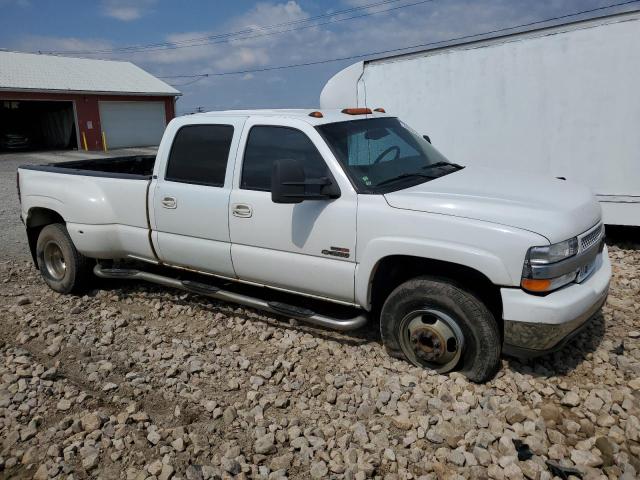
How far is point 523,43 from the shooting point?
674 cm

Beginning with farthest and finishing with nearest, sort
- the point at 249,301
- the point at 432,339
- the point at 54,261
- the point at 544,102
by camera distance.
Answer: the point at 544,102 < the point at 54,261 < the point at 249,301 < the point at 432,339

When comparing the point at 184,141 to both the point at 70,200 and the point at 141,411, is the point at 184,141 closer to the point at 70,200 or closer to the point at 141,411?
the point at 70,200

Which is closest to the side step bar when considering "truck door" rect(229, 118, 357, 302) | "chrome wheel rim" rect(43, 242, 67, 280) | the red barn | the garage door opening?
"truck door" rect(229, 118, 357, 302)

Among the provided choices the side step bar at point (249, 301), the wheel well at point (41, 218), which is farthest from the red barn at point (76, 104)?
the side step bar at point (249, 301)

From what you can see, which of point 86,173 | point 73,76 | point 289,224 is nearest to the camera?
point 289,224

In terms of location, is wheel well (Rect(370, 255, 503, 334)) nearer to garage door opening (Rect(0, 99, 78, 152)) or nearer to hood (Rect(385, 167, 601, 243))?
hood (Rect(385, 167, 601, 243))

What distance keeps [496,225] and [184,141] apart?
295cm

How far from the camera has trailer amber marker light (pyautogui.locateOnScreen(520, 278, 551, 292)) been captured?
3150mm

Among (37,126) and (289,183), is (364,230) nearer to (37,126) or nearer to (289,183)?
(289,183)

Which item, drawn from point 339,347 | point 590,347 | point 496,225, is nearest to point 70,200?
point 339,347

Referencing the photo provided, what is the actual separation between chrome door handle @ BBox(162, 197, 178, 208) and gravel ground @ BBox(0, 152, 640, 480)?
1166mm

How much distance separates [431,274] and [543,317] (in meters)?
0.84

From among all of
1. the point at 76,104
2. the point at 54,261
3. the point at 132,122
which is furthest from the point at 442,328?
the point at 132,122

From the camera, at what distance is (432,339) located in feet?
12.0
